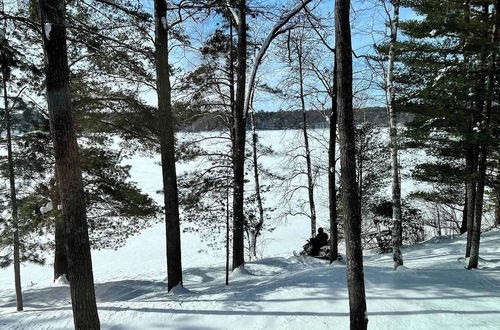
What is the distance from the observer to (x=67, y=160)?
15.2ft

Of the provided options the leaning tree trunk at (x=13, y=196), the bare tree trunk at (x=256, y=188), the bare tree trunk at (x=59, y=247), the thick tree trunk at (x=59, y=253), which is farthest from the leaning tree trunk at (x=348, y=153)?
the bare tree trunk at (x=256, y=188)

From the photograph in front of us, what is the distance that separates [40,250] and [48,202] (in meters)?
2.64

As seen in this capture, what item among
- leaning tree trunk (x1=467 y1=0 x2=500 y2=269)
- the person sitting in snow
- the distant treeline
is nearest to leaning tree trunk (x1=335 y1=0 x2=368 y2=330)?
leaning tree trunk (x1=467 y1=0 x2=500 y2=269)

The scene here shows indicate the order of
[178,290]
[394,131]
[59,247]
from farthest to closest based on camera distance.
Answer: [59,247]
[394,131]
[178,290]

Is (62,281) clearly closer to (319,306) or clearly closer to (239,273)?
(239,273)

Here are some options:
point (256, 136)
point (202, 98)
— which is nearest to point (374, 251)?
point (256, 136)

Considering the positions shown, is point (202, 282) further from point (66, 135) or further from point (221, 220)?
point (66, 135)

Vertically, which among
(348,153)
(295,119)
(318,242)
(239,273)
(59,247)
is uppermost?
(295,119)

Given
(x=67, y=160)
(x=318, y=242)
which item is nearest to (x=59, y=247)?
(x=67, y=160)

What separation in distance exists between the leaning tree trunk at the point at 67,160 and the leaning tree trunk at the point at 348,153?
340cm

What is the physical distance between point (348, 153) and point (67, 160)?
3.60 m

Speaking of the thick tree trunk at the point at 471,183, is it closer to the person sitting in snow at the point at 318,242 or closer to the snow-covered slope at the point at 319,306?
the snow-covered slope at the point at 319,306

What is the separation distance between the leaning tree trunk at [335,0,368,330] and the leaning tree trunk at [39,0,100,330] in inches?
134

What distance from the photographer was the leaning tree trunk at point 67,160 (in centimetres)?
457
